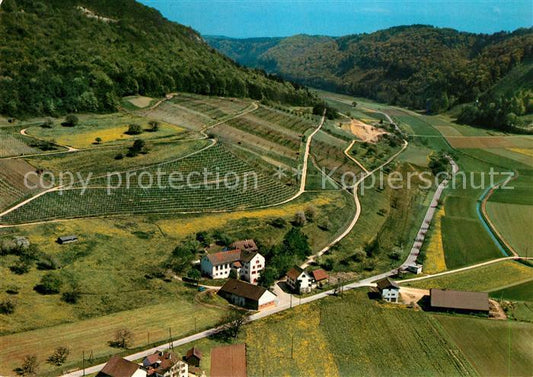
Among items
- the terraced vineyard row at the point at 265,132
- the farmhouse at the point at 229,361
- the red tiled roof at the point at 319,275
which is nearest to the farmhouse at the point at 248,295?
the red tiled roof at the point at 319,275

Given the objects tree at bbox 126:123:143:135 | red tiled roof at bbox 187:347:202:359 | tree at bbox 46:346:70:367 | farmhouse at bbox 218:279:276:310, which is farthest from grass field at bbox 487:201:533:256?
tree at bbox 126:123:143:135

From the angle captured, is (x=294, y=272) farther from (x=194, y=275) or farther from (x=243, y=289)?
(x=194, y=275)

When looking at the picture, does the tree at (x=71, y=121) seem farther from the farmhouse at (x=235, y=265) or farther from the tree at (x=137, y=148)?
the farmhouse at (x=235, y=265)

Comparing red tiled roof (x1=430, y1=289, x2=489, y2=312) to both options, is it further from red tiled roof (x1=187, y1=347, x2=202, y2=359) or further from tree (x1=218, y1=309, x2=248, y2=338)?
red tiled roof (x1=187, y1=347, x2=202, y2=359)

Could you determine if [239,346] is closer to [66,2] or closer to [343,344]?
[343,344]

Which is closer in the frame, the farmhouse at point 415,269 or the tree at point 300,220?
the farmhouse at point 415,269

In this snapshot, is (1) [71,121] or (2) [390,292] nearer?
(2) [390,292]

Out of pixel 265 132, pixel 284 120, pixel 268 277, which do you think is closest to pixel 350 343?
pixel 268 277
